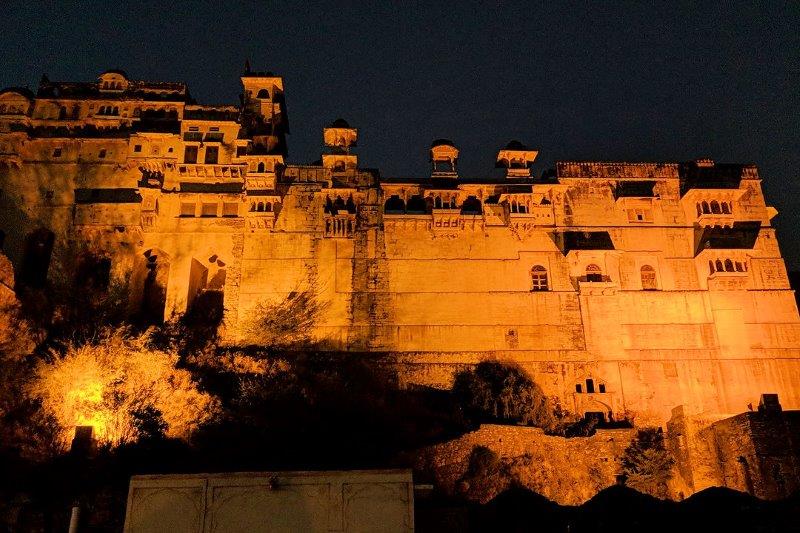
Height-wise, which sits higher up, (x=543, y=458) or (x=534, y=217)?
(x=534, y=217)

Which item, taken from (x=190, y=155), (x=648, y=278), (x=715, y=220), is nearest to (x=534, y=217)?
(x=648, y=278)

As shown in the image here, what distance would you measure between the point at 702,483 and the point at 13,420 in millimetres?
27433

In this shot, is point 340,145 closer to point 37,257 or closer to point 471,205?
point 471,205

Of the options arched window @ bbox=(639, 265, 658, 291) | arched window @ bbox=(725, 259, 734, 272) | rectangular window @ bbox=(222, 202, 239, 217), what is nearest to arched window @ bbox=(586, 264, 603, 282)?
arched window @ bbox=(639, 265, 658, 291)

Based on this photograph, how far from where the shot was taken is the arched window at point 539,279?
3794cm

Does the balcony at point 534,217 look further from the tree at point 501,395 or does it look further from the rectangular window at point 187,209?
the rectangular window at point 187,209

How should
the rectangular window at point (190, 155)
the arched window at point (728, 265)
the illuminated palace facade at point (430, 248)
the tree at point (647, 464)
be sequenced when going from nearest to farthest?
the tree at point (647, 464) → the illuminated palace facade at point (430, 248) → the arched window at point (728, 265) → the rectangular window at point (190, 155)

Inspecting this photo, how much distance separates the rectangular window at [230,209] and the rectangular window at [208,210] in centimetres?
53

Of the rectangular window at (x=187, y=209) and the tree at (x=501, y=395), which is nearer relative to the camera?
the tree at (x=501, y=395)

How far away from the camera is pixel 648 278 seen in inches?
1511

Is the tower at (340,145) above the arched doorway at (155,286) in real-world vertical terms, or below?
above

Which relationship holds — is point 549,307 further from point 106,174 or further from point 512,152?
point 106,174

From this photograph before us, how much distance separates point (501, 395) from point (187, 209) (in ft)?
63.8

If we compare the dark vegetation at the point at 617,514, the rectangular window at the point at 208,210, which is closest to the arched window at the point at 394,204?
the rectangular window at the point at 208,210
